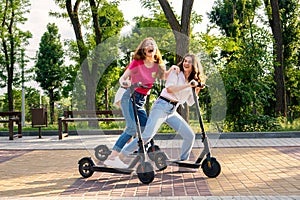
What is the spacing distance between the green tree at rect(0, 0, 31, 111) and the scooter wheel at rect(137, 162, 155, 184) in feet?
61.8

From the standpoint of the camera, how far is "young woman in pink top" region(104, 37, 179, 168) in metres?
6.93

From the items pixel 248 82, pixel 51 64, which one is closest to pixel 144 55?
pixel 248 82

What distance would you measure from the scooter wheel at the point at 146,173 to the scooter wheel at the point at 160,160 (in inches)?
30.2

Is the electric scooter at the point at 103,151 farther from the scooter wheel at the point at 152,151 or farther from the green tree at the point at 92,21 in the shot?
the green tree at the point at 92,21

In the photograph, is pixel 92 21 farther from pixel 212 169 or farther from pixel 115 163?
pixel 212 169

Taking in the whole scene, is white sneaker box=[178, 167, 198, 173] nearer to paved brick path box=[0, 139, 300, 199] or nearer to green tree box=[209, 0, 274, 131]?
paved brick path box=[0, 139, 300, 199]

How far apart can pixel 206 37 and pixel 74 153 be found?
662cm

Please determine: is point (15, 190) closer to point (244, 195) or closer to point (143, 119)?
point (143, 119)

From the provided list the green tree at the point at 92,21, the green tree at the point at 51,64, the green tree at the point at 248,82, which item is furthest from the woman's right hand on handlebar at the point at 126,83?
the green tree at the point at 51,64

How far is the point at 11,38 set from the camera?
25750 millimetres

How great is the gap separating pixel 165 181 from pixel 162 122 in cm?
83

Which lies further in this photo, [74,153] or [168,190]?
[74,153]

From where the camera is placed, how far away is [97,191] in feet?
21.8

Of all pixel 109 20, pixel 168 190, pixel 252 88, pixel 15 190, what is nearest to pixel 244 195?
pixel 168 190
